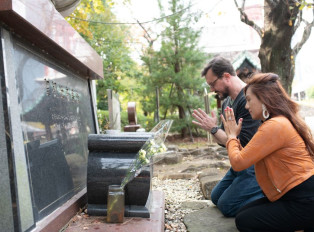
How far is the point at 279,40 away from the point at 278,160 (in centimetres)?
516

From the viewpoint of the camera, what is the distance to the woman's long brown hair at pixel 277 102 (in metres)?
2.02

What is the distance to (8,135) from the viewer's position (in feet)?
6.66

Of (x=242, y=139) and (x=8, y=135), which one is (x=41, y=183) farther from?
(x=242, y=139)

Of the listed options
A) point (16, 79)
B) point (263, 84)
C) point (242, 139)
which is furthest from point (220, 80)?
point (16, 79)

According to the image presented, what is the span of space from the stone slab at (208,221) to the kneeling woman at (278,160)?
0.60m

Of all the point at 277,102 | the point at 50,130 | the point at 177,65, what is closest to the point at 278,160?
the point at 277,102

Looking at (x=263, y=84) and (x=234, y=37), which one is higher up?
(x=234, y=37)

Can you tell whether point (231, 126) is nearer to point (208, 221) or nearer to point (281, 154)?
point (281, 154)

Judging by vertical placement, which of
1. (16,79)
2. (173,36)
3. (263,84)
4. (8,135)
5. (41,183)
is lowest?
(41,183)

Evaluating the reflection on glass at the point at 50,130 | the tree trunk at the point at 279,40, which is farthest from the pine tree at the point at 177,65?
the reflection on glass at the point at 50,130

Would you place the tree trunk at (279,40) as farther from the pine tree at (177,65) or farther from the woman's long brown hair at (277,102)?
the pine tree at (177,65)

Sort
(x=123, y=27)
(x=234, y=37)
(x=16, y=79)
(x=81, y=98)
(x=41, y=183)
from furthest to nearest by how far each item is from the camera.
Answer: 1. (x=234, y=37)
2. (x=123, y=27)
3. (x=81, y=98)
4. (x=41, y=183)
5. (x=16, y=79)

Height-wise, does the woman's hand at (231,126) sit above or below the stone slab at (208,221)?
above

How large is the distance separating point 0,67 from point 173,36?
36.6 ft
